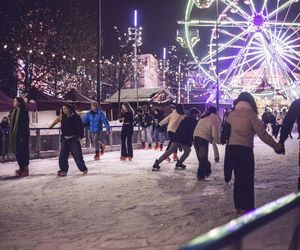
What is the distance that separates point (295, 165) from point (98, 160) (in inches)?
219

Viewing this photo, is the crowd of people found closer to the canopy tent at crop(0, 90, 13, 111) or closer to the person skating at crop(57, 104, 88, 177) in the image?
the person skating at crop(57, 104, 88, 177)

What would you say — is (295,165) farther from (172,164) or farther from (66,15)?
(66,15)

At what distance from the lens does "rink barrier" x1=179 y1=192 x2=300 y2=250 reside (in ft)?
4.90

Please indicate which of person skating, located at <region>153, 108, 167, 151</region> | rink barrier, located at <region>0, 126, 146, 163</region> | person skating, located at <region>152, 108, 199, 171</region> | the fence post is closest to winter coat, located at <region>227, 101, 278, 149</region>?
person skating, located at <region>152, 108, 199, 171</region>

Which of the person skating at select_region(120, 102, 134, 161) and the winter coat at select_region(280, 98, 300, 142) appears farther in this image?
the person skating at select_region(120, 102, 134, 161)

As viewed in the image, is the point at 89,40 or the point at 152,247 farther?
the point at 89,40

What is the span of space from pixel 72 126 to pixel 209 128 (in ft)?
9.59

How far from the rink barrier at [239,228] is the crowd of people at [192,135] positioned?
379 cm

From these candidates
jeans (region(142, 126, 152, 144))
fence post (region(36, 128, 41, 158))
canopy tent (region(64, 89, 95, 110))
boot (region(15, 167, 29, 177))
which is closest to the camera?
boot (region(15, 167, 29, 177))

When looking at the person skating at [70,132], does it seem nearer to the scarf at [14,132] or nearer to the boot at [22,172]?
the boot at [22,172]

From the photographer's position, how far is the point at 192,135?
10.6 meters

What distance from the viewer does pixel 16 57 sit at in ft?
102

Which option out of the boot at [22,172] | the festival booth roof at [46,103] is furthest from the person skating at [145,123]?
the festival booth roof at [46,103]

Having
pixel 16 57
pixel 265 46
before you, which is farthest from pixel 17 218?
pixel 16 57
